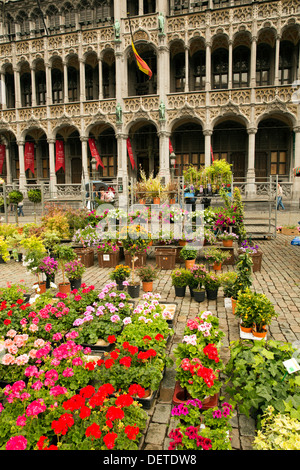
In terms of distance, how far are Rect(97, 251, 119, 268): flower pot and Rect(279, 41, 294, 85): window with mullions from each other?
1885 centimetres

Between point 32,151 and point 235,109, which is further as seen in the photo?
point 32,151

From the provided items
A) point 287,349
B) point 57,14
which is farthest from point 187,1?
point 287,349

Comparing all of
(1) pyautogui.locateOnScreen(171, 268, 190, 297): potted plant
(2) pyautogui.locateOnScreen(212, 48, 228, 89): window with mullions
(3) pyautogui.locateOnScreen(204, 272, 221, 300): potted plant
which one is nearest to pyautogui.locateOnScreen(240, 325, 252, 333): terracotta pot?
(3) pyautogui.locateOnScreen(204, 272, 221, 300): potted plant

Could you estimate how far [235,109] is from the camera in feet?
68.5

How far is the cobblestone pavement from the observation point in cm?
319

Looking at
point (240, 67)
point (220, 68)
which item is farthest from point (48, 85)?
point (240, 67)

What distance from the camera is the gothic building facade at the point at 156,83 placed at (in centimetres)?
2075

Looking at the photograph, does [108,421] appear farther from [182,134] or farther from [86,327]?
[182,134]

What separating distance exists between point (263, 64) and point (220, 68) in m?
2.80

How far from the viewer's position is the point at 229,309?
239 inches

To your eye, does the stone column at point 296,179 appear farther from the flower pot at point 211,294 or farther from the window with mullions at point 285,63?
the flower pot at point 211,294

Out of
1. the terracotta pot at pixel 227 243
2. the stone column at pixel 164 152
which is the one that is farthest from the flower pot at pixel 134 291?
the stone column at pixel 164 152
